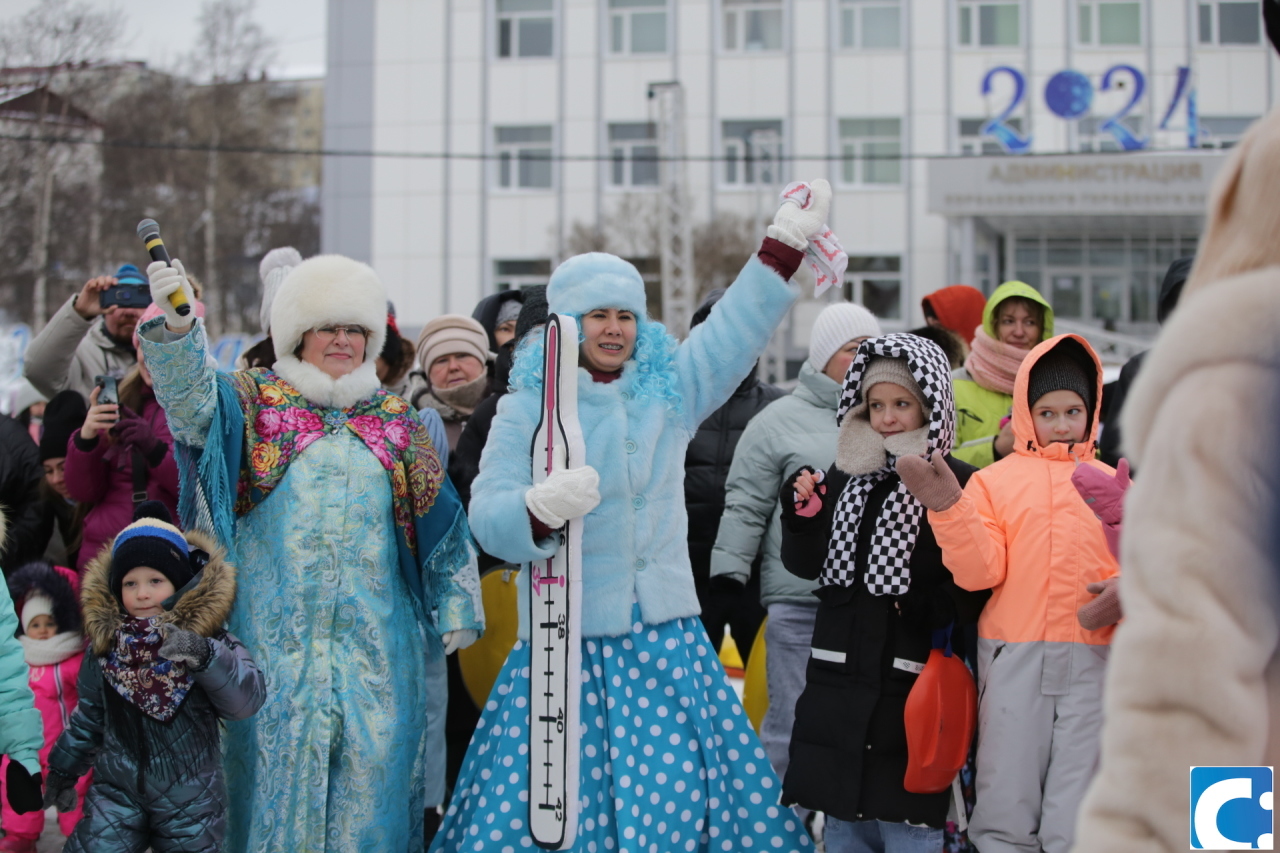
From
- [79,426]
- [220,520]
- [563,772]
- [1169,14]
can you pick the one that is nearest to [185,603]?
[220,520]

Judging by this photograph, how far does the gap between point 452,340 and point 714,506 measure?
143 cm

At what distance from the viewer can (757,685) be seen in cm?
493

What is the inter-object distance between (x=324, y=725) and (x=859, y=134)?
2769cm

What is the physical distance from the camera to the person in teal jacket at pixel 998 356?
503 cm

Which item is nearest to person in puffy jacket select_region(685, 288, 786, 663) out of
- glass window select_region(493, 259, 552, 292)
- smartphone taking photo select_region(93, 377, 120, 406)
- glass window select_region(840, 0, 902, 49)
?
smartphone taking photo select_region(93, 377, 120, 406)

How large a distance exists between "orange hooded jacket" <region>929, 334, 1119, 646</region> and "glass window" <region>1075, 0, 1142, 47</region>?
94.2 ft

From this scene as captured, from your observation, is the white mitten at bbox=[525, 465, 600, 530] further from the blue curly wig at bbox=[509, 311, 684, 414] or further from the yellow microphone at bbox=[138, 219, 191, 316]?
the yellow microphone at bbox=[138, 219, 191, 316]

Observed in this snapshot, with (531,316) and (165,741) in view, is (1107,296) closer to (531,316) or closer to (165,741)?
(531,316)

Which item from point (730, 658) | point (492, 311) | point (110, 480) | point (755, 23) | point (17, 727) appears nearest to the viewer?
point (17, 727)

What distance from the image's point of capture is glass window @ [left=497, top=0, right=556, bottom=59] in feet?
101

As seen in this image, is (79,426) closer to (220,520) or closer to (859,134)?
(220,520)

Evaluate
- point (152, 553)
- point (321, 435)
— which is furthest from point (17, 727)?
point (321, 435)

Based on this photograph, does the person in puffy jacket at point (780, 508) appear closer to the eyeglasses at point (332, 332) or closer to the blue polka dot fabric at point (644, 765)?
the blue polka dot fabric at point (644, 765)

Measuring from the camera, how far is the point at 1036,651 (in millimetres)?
3609
